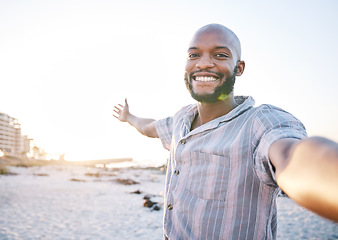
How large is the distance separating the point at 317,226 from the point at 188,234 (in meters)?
7.00

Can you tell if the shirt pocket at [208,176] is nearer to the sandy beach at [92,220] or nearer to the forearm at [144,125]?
the forearm at [144,125]

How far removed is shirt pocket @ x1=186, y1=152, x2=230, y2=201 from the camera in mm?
1424

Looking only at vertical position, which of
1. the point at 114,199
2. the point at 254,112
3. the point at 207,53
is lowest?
the point at 114,199

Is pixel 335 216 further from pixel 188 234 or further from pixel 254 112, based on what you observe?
pixel 188 234

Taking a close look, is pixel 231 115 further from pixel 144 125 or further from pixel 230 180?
pixel 144 125

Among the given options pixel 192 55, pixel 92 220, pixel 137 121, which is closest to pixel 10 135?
pixel 92 220

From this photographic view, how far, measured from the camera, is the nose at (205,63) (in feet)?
5.81

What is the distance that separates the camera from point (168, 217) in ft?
5.82

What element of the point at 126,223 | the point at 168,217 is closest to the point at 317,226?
the point at 126,223

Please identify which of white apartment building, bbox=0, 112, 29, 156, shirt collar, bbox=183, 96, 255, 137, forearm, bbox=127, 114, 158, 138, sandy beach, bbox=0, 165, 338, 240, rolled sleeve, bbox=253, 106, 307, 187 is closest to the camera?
rolled sleeve, bbox=253, 106, 307, 187

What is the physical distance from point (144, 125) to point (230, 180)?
6.22 feet

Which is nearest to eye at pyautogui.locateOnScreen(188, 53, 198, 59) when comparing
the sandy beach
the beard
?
the beard

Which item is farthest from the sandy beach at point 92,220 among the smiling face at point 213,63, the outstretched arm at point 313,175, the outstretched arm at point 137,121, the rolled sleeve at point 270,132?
the outstretched arm at point 313,175

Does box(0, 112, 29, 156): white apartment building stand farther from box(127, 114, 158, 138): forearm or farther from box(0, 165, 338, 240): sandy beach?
box(127, 114, 158, 138): forearm
